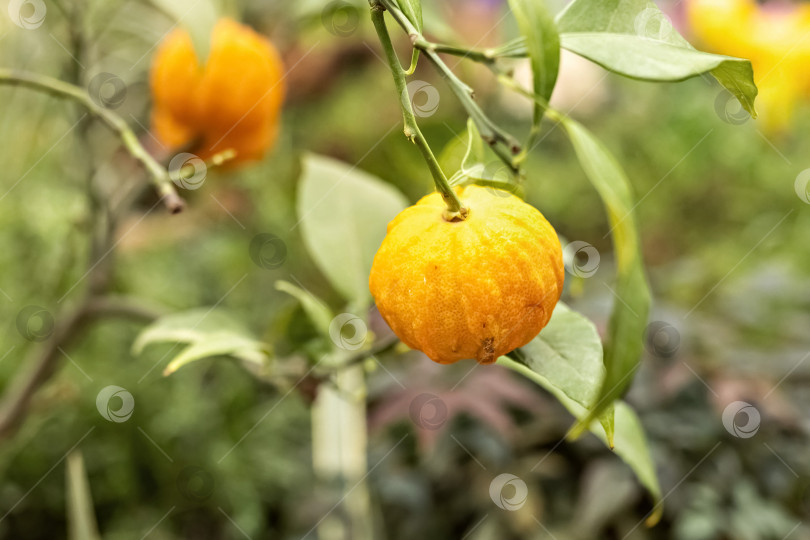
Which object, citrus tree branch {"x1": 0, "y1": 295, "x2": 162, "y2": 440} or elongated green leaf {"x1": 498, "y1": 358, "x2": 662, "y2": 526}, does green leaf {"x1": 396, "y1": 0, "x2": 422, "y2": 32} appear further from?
citrus tree branch {"x1": 0, "y1": 295, "x2": 162, "y2": 440}

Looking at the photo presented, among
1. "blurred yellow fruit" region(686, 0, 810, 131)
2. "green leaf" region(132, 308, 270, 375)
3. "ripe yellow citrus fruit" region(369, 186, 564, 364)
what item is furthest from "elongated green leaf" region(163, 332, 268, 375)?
"blurred yellow fruit" region(686, 0, 810, 131)

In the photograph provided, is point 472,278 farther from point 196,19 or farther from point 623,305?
point 196,19

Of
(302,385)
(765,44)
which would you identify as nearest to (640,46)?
(302,385)

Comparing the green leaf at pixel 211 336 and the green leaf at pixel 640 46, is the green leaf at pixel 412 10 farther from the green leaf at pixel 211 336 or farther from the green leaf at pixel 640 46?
the green leaf at pixel 211 336

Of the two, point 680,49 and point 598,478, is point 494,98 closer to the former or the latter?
point 598,478

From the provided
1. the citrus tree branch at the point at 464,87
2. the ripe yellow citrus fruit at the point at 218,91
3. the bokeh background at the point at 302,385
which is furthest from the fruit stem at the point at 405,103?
the ripe yellow citrus fruit at the point at 218,91

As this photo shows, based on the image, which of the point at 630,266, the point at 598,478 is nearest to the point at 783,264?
the point at 598,478
